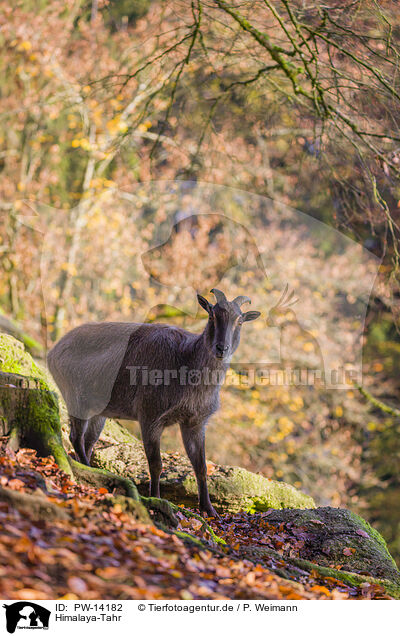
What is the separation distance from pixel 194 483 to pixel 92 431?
1.57m

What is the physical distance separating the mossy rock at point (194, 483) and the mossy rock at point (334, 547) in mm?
633

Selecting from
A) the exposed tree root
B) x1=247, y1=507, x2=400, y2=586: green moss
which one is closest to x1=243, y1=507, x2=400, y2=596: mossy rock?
x1=247, y1=507, x2=400, y2=586: green moss

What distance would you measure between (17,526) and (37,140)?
15204 millimetres

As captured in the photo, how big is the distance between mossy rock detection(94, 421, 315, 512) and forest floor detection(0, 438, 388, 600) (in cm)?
235

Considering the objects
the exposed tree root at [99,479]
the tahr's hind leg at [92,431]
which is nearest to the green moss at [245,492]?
the tahr's hind leg at [92,431]

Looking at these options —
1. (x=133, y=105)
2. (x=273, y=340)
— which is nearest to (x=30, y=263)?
(x=133, y=105)

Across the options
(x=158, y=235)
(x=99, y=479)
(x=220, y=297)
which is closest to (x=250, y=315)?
(x=220, y=297)

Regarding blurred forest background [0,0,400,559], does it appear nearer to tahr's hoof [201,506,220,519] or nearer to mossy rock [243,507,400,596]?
tahr's hoof [201,506,220,519]
